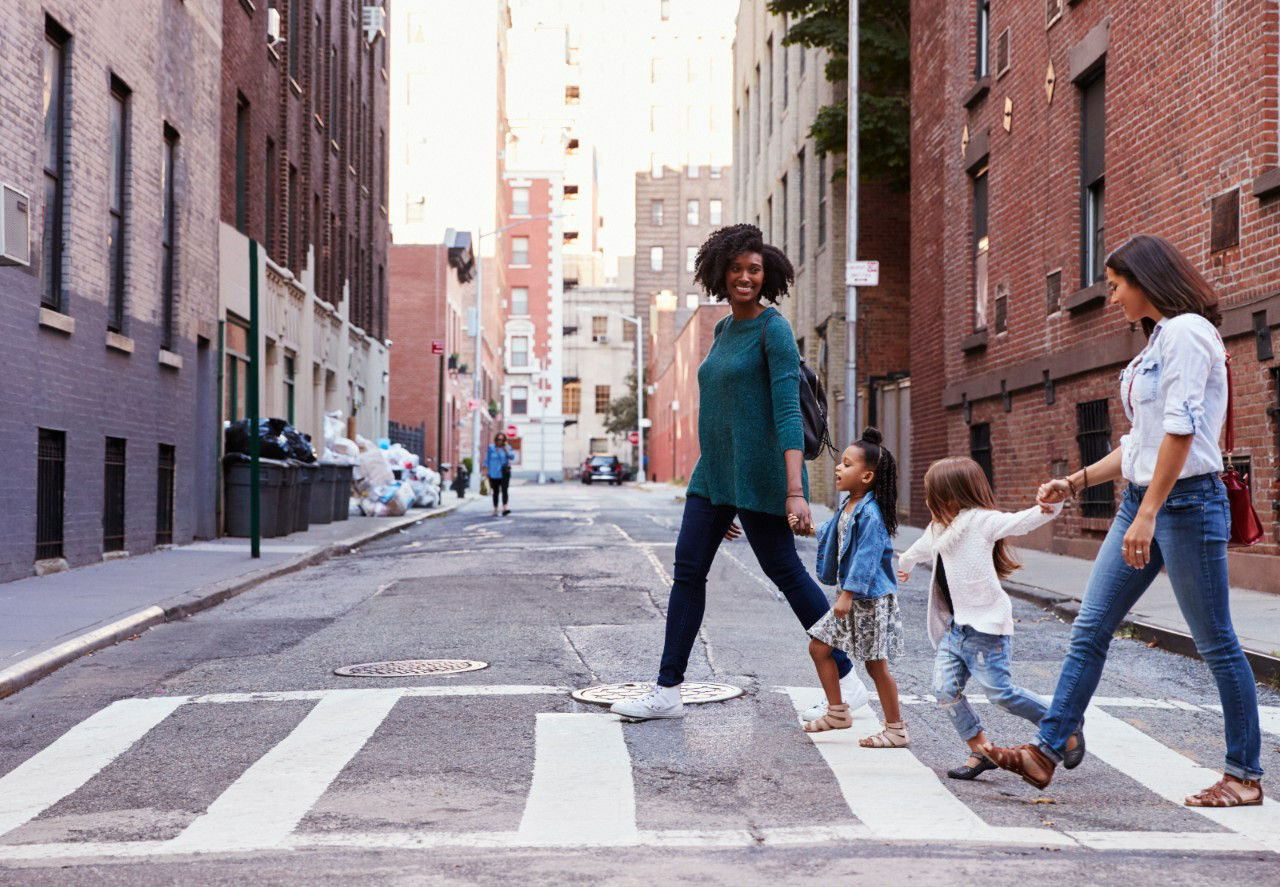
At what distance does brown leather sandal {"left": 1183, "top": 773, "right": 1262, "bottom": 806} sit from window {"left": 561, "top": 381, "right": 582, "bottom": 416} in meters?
108

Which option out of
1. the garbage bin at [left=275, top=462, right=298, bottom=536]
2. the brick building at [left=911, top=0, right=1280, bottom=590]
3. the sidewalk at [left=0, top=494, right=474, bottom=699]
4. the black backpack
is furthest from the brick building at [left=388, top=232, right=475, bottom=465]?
the black backpack

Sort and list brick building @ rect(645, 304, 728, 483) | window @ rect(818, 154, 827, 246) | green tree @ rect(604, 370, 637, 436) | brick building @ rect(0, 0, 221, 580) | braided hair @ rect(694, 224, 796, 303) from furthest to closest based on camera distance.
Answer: green tree @ rect(604, 370, 637, 436) < brick building @ rect(645, 304, 728, 483) < window @ rect(818, 154, 827, 246) < brick building @ rect(0, 0, 221, 580) < braided hair @ rect(694, 224, 796, 303)

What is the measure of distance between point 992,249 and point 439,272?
133 feet

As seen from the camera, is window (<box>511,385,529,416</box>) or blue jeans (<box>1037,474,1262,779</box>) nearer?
blue jeans (<box>1037,474,1262,779</box>)

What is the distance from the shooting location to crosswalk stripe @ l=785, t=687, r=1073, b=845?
4.68 meters

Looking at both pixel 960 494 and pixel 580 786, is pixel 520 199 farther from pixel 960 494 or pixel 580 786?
pixel 580 786

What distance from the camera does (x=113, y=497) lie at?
1683 cm

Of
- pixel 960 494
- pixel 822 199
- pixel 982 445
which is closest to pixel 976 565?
pixel 960 494

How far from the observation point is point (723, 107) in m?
97.4

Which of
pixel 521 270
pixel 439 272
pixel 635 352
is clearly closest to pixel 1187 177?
pixel 439 272

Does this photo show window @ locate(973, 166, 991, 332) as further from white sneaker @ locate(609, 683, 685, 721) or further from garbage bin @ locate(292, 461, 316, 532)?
white sneaker @ locate(609, 683, 685, 721)

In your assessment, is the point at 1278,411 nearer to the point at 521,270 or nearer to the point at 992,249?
the point at 992,249

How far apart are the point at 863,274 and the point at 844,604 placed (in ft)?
61.1

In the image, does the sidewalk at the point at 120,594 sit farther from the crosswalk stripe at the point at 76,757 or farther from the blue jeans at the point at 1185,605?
the blue jeans at the point at 1185,605
